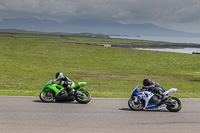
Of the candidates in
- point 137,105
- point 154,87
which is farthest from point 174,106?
point 137,105

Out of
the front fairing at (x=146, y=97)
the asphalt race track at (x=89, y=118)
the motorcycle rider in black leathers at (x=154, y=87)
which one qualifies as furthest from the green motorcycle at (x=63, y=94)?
the motorcycle rider in black leathers at (x=154, y=87)

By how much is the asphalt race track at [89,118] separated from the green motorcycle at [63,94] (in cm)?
32

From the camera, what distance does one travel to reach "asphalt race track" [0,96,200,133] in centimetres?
1002

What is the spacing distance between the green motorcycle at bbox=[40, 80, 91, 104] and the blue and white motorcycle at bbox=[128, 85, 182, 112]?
2.57m

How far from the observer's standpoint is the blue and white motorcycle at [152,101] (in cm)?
1331

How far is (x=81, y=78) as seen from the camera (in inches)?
1245

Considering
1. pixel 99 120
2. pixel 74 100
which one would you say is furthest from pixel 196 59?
pixel 99 120

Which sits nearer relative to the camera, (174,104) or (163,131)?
(163,131)

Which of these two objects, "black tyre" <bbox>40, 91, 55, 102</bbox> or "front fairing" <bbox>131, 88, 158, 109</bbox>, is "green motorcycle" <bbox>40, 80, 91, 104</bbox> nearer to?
"black tyre" <bbox>40, 91, 55, 102</bbox>

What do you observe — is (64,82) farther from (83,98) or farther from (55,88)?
(83,98)

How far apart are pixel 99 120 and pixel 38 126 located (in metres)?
2.39

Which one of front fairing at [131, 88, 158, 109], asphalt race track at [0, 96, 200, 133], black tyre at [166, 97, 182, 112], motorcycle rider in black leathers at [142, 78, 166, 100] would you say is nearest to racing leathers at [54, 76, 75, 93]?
asphalt race track at [0, 96, 200, 133]

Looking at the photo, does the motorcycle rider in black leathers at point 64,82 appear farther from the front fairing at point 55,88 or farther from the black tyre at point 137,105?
the black tyre at point 137,105

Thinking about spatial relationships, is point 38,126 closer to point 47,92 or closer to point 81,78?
point 47,92
